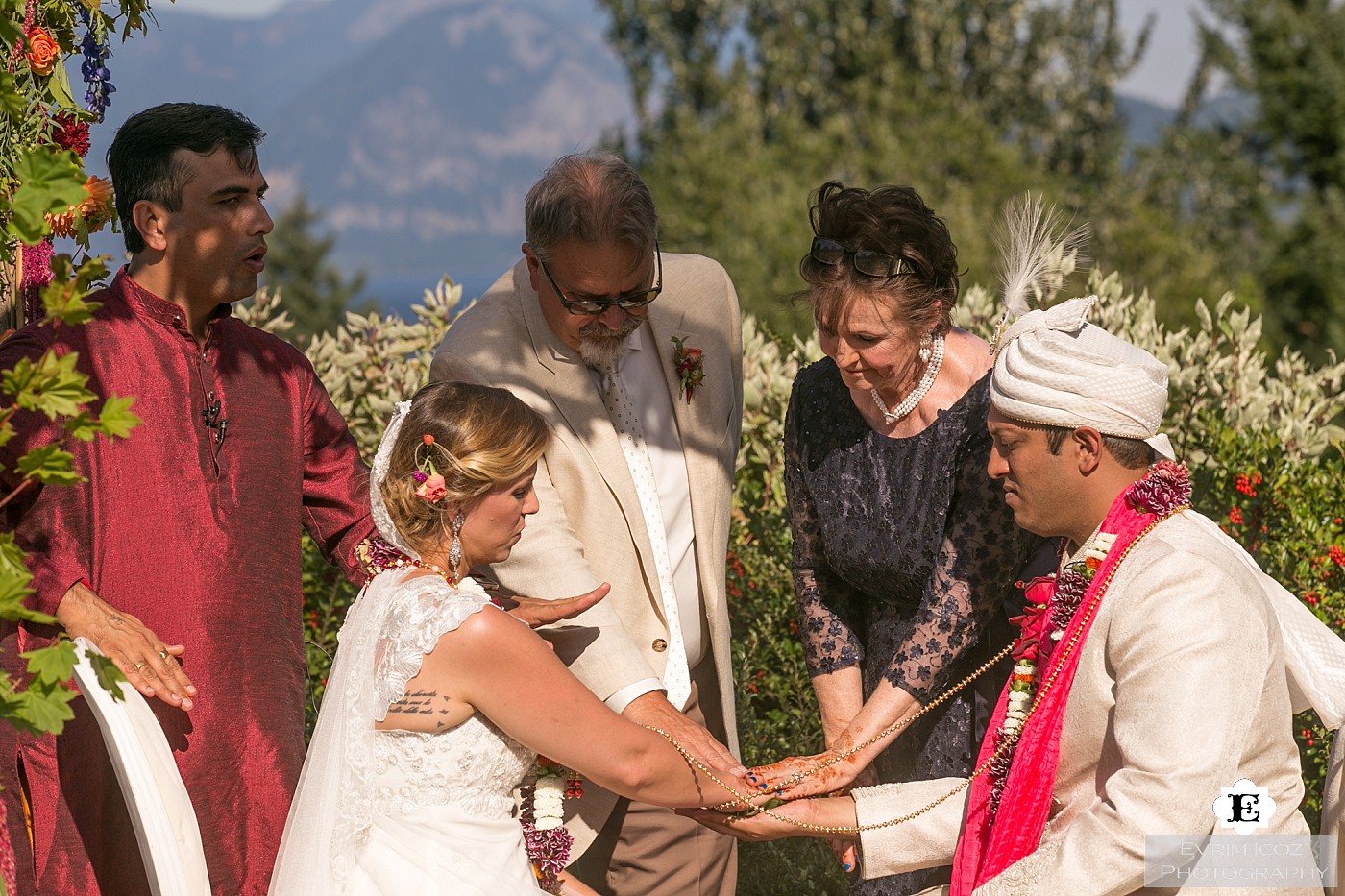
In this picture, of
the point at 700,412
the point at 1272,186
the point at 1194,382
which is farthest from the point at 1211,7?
the point at 700,412

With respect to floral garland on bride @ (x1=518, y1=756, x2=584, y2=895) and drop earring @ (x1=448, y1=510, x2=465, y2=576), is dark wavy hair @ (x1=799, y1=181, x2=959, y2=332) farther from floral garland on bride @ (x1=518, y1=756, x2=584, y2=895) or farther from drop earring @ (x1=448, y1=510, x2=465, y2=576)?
floral garland on bride @ (x1=518, y1=756, x2=584, y2=895)

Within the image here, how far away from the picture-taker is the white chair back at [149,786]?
8.69 feet

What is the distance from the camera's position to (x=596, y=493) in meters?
3.56

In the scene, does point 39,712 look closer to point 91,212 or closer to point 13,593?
point 13,593

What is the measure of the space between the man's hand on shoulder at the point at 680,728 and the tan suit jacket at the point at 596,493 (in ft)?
0.21

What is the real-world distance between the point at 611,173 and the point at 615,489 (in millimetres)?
827

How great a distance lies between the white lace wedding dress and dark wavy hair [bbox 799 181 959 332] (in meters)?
1.18

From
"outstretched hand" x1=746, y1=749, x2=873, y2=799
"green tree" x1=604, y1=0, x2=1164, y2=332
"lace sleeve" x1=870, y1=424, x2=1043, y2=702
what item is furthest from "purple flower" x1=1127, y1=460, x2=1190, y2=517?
"green tree" x1=604, y1=0, x2=1164, y2=332

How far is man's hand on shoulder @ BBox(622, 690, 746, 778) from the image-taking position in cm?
330

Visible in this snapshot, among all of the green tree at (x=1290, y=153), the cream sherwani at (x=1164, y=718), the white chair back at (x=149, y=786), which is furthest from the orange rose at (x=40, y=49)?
the green tree at (x=1290, y=153)

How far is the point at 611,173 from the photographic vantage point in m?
3.43

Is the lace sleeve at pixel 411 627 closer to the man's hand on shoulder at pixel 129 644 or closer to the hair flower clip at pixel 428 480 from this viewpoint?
the hair flower clip at pixel 428 480

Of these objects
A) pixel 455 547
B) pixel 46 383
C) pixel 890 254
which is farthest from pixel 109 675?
pixel 890 254

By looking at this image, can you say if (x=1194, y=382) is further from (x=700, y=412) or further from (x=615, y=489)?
(x=615, y=489)
